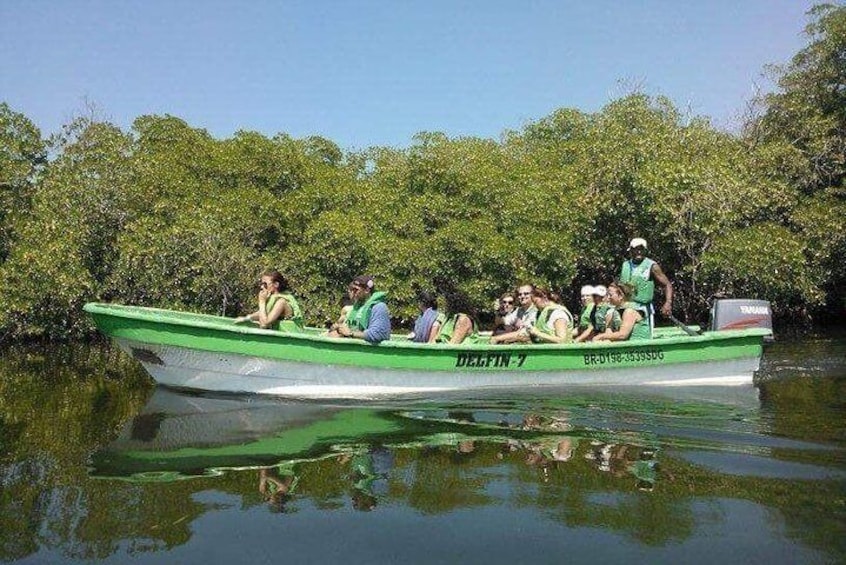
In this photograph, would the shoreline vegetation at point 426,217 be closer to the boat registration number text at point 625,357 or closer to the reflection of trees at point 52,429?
the reflection of trees at point 52,429

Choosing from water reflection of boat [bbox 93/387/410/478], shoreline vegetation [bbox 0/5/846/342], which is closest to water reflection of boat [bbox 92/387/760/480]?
water reflection of boat [bbox 93/387/410/478]

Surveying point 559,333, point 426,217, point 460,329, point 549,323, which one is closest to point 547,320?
point 549,323

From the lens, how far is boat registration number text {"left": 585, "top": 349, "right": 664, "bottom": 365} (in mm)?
10266

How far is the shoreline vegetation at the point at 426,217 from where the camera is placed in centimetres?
1669

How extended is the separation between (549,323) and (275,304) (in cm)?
381

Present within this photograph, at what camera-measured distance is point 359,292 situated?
31.8 feet

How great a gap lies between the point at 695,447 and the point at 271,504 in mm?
3670

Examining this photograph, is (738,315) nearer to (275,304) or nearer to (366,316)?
(366,316)

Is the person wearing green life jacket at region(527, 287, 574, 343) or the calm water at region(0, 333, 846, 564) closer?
the calm water at region(0, 333, 846, 564)

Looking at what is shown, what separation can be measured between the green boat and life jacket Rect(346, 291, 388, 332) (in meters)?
0.48

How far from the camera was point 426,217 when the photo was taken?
1839cm

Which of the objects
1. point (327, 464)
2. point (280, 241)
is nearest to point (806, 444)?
point (327, 464)

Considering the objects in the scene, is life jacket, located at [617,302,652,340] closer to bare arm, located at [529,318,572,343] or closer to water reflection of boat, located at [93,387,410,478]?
bare arm, located at [529,318,572,343]

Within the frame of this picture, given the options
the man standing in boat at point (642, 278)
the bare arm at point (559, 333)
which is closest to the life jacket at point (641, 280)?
the man standing in boat at point (642, 278)
